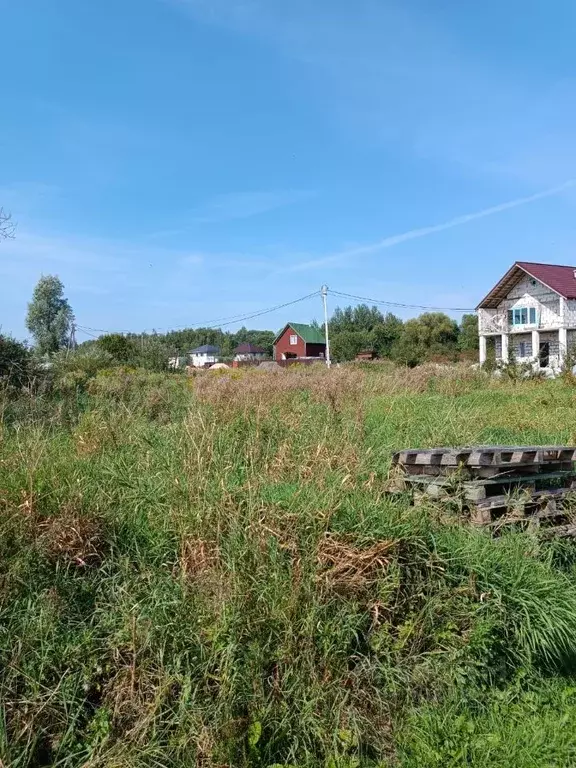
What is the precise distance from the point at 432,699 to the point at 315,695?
699mm

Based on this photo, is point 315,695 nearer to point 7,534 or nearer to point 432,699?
point 432,699

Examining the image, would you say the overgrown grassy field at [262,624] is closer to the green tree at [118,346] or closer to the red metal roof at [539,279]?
the green tree at [118,346]

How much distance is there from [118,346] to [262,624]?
2648cm

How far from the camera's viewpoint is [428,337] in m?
48.3

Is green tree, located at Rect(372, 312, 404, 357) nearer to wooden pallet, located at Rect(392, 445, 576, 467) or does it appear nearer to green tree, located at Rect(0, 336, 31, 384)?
green tree, located at Rect(0, 336, 31, 384)

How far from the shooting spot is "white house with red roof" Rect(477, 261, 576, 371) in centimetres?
3347

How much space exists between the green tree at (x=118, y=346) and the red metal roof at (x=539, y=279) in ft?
76.4

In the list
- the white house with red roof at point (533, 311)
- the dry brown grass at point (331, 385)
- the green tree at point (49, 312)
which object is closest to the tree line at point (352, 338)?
the green tree at point (49, 312)

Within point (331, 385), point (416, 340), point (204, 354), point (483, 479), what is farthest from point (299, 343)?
point (483, 479)

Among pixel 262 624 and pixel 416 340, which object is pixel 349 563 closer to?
pixel 262 624

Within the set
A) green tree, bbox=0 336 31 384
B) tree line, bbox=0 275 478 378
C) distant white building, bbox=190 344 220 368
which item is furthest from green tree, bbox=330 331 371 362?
green tree, bbox=0 336 31 384

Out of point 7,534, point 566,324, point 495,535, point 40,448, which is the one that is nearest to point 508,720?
point 495,535

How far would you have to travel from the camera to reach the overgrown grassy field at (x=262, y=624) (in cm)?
265

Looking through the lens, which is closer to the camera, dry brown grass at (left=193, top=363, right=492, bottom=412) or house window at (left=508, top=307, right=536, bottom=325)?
dry brown grass at (left=193, top=363, right=492, bottom=412)
